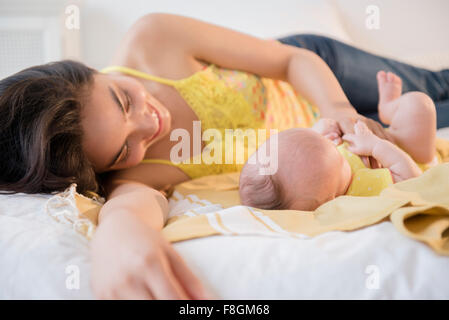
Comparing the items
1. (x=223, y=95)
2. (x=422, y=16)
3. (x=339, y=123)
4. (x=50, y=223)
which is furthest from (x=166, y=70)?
(x=422, y=16)

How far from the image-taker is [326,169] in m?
0.88

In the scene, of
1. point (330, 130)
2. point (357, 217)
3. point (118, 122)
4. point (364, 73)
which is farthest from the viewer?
point (364, 73)

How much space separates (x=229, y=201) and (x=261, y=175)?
0.38ft

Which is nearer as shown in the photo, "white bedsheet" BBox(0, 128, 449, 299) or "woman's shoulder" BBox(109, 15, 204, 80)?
"white bedsheet" BBox(0, 128, 449, 299)

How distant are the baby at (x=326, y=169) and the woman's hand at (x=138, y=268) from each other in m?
0.37

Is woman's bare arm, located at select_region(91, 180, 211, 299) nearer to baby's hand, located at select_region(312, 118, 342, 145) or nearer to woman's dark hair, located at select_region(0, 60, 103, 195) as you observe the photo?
woman's dark hair, located at select_region(0, 60, 103, 195)

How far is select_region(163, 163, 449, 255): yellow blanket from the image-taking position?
1.91ft

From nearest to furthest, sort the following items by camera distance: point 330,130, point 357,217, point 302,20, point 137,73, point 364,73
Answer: point 357,217 < point 330,130 < point 137,73 < point 364,73 < point 302,20

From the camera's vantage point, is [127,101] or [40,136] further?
[127,101]

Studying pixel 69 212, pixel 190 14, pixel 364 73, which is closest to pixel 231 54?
pixel 364 73

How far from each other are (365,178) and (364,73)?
2.75ft

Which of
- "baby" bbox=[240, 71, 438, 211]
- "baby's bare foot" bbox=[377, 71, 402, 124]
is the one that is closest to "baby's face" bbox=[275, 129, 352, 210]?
"baby" bbox=[240, 71, 438, 211]

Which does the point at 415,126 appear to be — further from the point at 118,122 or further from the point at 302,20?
the point at 302,20
